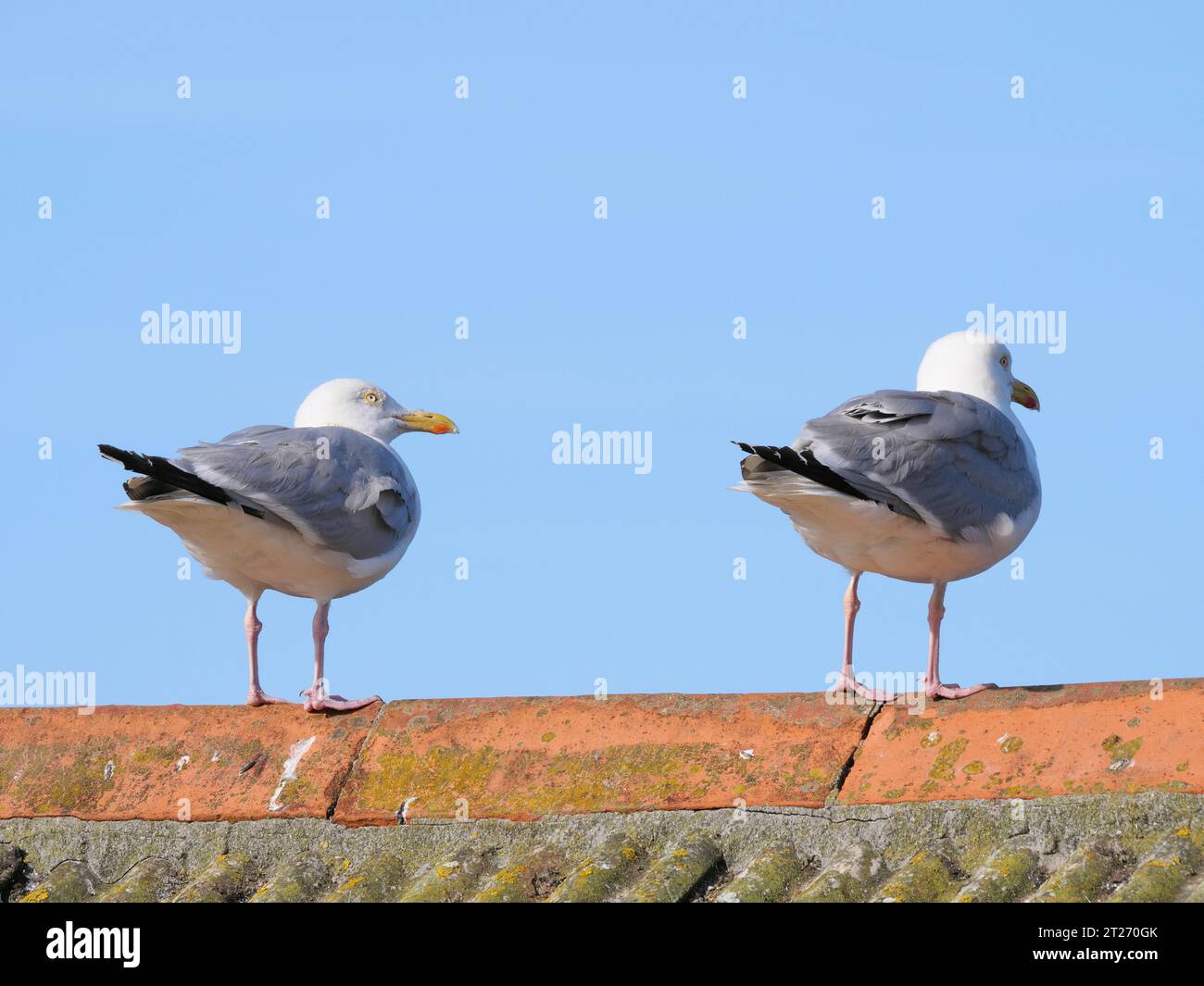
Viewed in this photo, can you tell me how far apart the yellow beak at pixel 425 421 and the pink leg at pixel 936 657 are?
321cm

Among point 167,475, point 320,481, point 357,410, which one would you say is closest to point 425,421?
point 357,410

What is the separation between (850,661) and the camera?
8766 mm

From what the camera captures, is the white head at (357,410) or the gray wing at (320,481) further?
the white head at (357,410)

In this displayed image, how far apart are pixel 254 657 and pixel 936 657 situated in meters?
3.23

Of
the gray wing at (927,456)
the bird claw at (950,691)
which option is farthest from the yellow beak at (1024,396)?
the bird claw at (950,691)

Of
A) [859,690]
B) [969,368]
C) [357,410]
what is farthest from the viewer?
[357,410]

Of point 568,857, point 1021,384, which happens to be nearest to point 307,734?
point 568,857

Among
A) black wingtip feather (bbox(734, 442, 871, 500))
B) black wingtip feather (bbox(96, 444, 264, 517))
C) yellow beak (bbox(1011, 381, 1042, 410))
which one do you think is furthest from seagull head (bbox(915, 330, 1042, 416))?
black wingtip feather (bbox(96, 444, 264, 517))

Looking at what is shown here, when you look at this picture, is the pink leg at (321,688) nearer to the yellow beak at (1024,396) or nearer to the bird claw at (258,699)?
the bird claw at (258,699)

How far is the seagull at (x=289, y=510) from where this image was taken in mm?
8805

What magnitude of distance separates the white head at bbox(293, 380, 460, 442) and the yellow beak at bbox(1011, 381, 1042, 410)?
10.5 ft

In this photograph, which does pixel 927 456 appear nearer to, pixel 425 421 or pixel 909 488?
pixel 909 488

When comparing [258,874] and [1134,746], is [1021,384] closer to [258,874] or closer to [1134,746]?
[1134,746]
